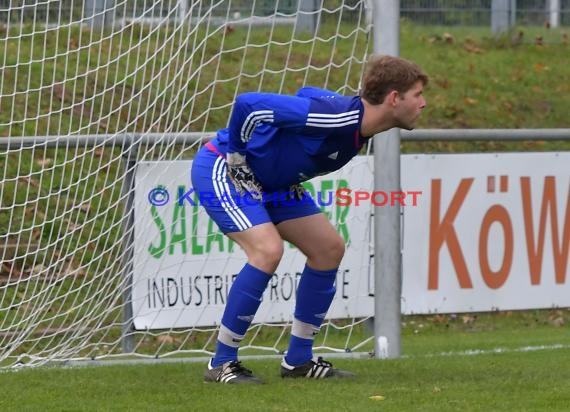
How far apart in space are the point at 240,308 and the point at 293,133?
88 cm

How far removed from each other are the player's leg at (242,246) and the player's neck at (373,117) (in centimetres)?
64

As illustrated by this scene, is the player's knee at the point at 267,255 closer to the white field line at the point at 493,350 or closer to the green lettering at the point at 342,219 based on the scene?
the white field line at the point at 493,350

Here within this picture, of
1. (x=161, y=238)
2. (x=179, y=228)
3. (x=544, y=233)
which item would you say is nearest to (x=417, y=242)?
(x=544, y=233)

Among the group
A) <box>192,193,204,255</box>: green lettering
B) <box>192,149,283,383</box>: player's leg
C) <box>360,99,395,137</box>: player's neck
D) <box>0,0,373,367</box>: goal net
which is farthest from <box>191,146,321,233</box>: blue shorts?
<box>192,193,204,255</box>: green lettering

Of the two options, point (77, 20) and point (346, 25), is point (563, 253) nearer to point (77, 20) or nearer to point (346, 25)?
point (346, 25)

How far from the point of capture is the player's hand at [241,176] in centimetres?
617

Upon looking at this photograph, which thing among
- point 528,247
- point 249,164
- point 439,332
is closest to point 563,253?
point 528,247

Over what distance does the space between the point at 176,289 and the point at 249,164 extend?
205 centimetres

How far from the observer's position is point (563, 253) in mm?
9211

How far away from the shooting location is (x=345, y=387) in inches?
241

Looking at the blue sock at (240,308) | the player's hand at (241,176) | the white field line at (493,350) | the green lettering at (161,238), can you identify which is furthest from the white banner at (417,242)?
the blue sock at (240,308)

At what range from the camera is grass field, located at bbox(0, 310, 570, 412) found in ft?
18.4

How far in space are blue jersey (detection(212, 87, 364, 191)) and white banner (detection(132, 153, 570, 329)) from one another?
1.27 metres

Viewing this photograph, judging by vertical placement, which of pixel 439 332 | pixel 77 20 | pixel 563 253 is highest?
pixel 77 20
